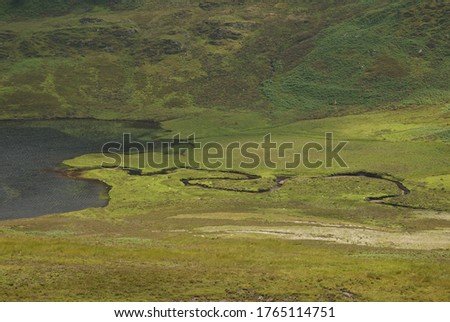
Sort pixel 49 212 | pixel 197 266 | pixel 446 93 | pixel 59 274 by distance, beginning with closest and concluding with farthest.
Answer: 1. pixel 59 274
2. pixel 197 266
3. pixel 49 212
4. pixel 446 93

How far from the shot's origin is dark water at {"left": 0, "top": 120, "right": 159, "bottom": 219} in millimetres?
100562

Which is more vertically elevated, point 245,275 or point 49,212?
point 245,275

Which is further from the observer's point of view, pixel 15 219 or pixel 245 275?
pixel 15 219

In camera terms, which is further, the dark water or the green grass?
the dark water

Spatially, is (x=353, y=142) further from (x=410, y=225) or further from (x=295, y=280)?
(x=295, y=280)

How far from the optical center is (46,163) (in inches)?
5295

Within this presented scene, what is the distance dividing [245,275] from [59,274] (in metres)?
13.2

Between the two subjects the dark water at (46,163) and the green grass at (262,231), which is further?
the dark water at (46,163)

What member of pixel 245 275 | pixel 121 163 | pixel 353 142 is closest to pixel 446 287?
pixel 245 275

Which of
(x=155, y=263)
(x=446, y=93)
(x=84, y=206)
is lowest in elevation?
(x=84, y=206)

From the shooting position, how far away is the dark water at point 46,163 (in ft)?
330

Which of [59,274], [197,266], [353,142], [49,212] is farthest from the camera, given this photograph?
[353,142]

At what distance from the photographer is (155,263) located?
48.0 meters

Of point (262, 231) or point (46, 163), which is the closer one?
point (262, 231)
